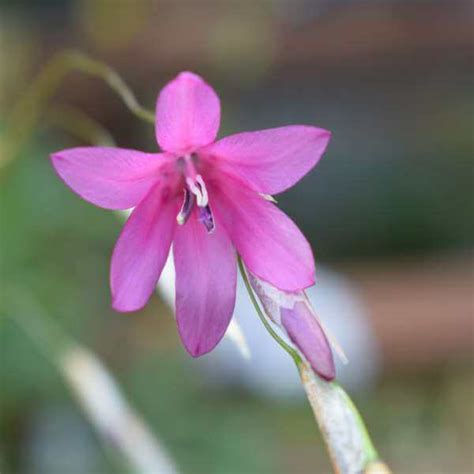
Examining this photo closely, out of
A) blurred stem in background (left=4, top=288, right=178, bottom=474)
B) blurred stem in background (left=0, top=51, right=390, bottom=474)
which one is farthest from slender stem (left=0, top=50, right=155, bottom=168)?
blurred stem in background (left=4, top=288, right=178, bottom=474)

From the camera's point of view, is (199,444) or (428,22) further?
(428,22)

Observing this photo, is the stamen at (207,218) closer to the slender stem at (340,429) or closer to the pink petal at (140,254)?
the pink petal at (140,254)

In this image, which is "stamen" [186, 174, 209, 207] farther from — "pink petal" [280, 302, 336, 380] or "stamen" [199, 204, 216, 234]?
"pink petal" [280, 302, 336, 380]

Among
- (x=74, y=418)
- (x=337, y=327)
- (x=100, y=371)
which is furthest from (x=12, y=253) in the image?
(x=337, y=327)

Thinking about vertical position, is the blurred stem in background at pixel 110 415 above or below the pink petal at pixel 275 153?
below

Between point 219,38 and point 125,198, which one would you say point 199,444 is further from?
point 125,198

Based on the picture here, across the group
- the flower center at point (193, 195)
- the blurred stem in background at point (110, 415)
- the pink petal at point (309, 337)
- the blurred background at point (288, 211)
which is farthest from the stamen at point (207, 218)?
the blurred background at point (288, 211)
